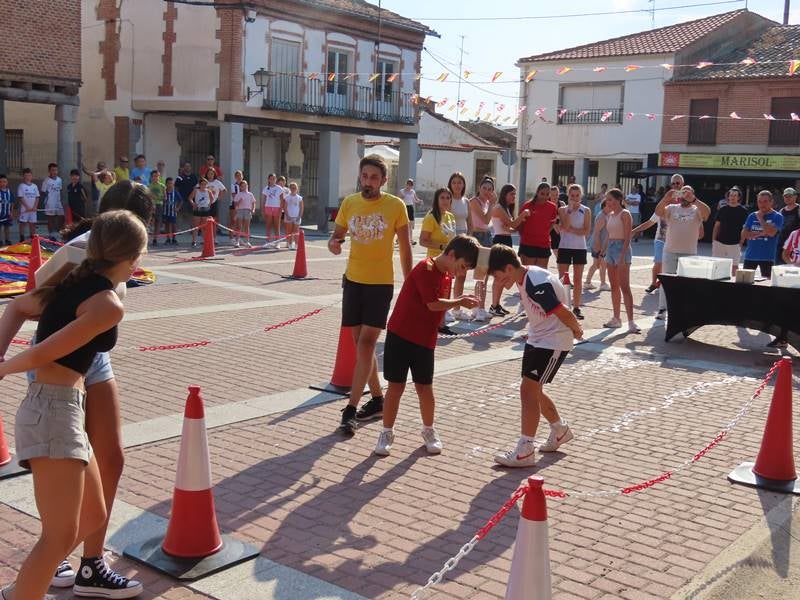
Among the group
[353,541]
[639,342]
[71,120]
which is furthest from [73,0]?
[353,541]

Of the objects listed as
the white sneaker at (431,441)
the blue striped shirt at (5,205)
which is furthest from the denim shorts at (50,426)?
the blue striped shirt at (5,205)

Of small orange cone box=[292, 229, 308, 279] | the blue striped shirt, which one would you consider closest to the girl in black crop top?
small orange cone box=[292, 229, 308, 279]

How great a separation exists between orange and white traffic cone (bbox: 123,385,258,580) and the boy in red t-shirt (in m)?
1.97

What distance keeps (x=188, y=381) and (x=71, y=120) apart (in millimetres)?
17809

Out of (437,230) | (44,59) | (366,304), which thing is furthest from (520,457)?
(44,59)

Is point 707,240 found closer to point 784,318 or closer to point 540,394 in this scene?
point 784,318

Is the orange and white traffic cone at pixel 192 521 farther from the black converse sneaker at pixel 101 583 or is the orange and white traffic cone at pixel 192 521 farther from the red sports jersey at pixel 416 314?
the red sports jersey at pixel 416 314

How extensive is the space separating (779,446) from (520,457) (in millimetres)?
1674

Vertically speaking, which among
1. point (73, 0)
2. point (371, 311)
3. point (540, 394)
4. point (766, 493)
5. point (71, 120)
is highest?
point (73, 0)

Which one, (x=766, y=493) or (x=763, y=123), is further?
(x=763, y=123)

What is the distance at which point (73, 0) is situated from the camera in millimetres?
23172

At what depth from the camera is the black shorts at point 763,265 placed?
12.2 meters

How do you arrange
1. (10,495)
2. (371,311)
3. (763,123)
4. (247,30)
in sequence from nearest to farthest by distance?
(10,495) → (371,311) → (247,30) → (763,123)

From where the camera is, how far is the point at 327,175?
30391 millimetres
